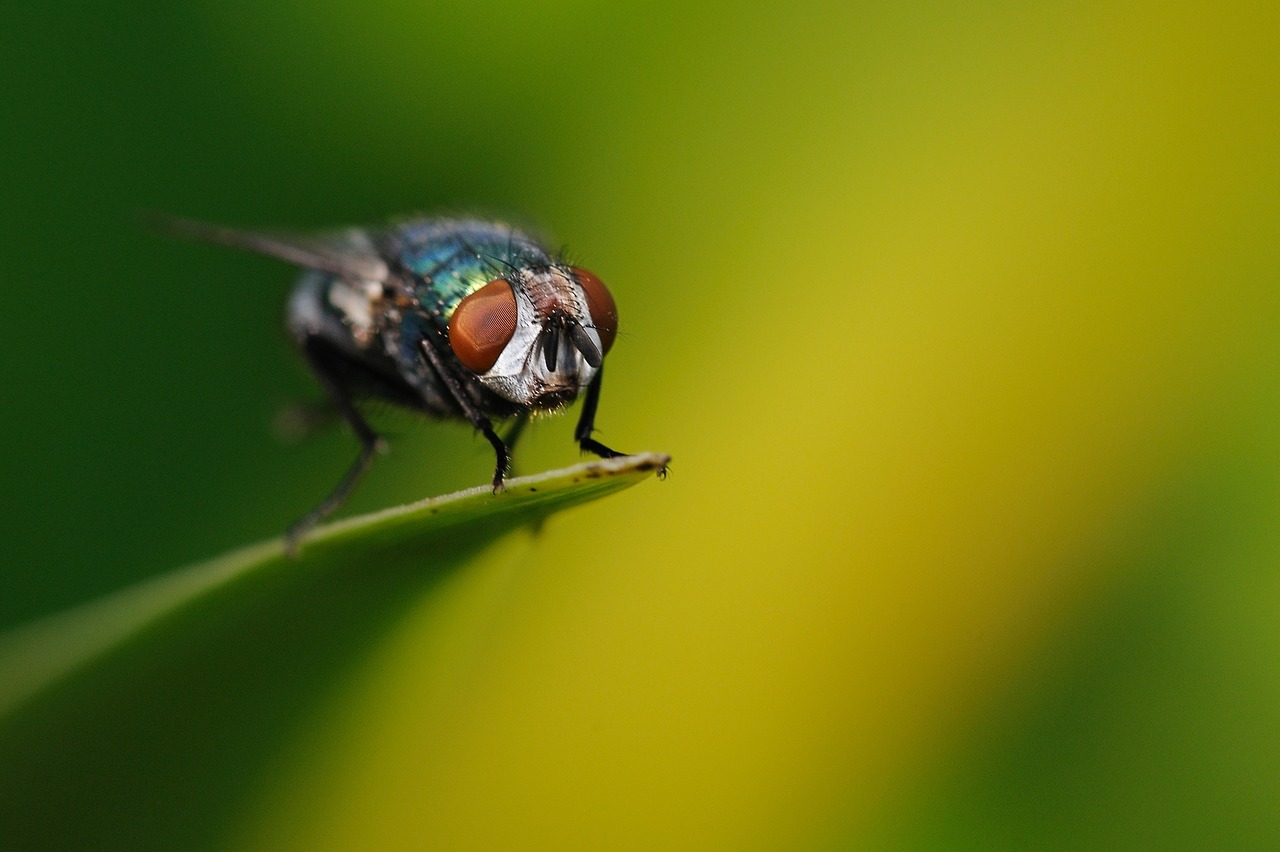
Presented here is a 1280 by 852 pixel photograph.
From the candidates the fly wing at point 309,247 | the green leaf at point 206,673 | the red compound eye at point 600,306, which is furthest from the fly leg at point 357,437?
the green leaf at point 206,673

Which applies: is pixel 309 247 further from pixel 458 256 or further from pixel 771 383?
pixel 771 383

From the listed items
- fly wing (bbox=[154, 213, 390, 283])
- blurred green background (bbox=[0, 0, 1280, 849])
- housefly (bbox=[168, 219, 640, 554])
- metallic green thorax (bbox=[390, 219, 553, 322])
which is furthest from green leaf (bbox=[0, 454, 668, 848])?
fly wing (bbox=[154, 213, 390, 283])

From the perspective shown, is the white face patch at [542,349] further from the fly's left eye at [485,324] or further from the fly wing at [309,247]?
the fly wing at [309,247]

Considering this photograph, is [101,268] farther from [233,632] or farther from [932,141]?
[932,141]

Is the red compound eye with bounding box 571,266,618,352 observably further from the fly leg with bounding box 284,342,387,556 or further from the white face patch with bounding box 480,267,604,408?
the fly leg with bounding box 284,342,387,556

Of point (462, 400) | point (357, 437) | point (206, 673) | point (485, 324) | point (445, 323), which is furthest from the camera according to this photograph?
point (357, 437)

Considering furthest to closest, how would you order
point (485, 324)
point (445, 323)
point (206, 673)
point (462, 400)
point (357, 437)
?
point (357, 437) → point (445, 323) → point (462, 400) → point (485, 324) → point (206, 673)

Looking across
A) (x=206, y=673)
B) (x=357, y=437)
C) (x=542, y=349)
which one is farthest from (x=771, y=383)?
(x=206, y=673)
